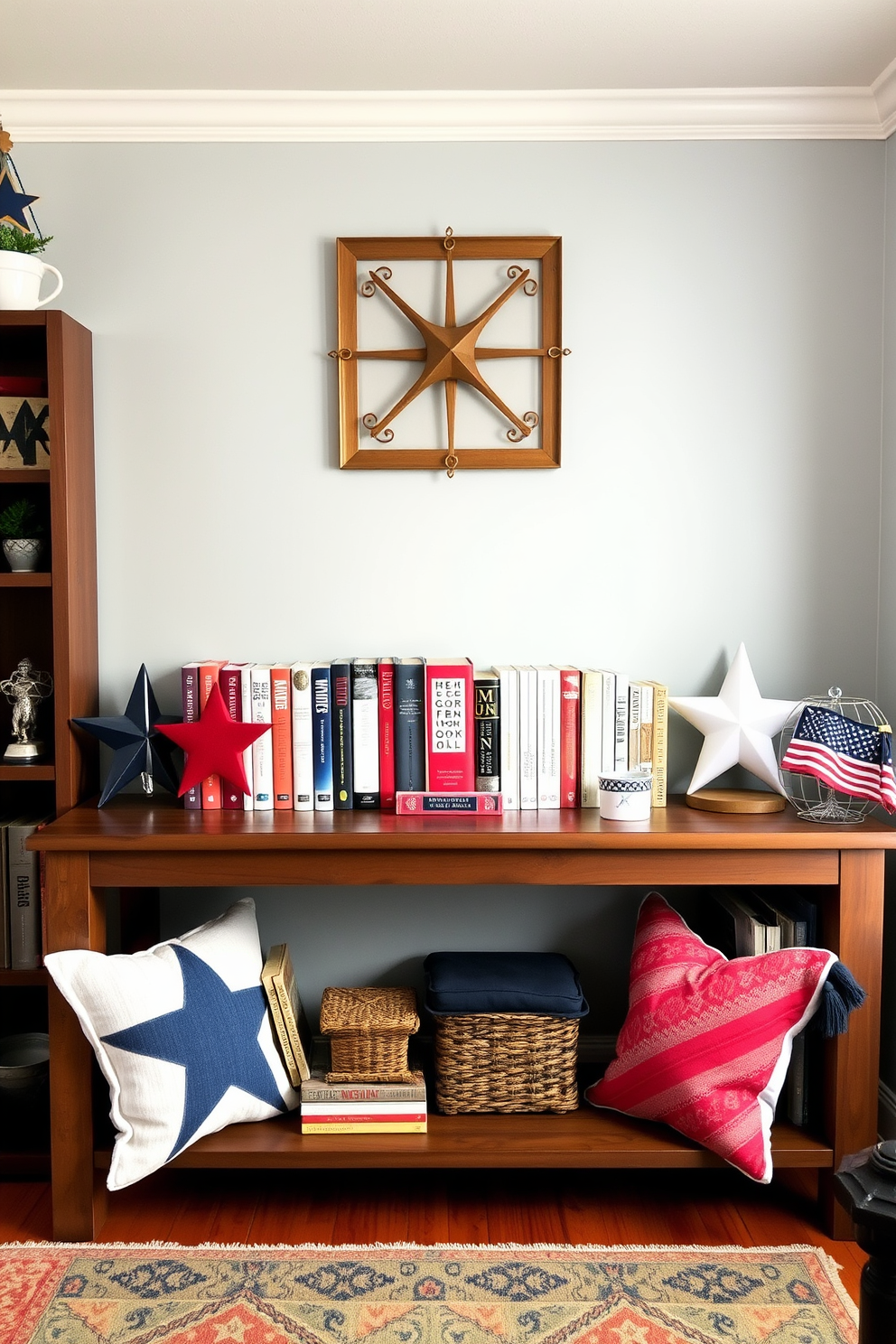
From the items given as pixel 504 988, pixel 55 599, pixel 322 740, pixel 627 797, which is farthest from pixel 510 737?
pixel 55 599

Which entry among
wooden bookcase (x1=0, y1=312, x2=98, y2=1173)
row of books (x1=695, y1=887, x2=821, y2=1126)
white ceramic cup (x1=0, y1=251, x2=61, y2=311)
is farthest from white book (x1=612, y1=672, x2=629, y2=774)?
white ceramic cup (x1=0, y1=251, x2=61, y2=311)

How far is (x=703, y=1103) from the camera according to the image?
1.88 metres

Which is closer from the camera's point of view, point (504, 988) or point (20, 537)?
point (504, 988)

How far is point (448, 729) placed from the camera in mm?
2115

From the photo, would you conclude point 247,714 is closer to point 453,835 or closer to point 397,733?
point 397,733

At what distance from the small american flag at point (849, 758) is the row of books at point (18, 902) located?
1.58m

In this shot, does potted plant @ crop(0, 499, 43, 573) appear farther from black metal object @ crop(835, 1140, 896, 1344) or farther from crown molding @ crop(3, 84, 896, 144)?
black metal object @ crop(835, 1140, 896, 1344)

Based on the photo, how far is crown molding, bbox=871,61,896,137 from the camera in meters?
2.12

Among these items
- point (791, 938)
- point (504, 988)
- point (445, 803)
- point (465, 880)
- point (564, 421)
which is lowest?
point (504, 988)

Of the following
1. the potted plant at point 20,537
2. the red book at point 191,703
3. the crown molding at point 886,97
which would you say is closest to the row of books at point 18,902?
the red book at point 191,703

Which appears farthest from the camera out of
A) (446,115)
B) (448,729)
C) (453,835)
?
(446,115)

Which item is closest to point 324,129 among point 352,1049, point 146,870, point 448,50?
point 448,50

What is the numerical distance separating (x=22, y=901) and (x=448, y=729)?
98cm

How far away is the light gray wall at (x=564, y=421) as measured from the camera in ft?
7.43
